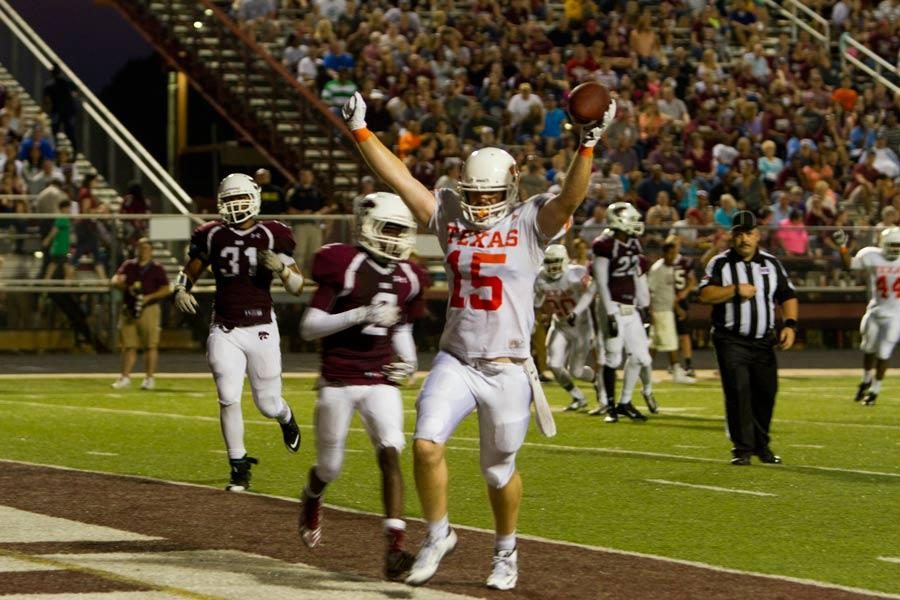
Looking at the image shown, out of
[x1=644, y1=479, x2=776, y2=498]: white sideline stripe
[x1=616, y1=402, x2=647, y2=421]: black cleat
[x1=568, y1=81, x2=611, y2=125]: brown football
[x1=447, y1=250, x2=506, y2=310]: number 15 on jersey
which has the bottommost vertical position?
[x1=616, y1=402, x2=647, y2=421]: black cleat

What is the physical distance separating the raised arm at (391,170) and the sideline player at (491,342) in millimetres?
210

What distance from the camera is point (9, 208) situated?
24.6 m

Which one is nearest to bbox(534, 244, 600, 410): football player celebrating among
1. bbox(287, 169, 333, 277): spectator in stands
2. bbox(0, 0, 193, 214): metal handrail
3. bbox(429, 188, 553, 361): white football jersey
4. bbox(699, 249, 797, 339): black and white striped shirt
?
bbox(699, 249, 797, 339): black and white striped shirt

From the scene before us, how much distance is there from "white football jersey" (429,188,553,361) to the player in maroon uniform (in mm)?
3440

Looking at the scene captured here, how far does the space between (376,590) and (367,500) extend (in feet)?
10.5

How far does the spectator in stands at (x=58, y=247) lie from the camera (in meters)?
24.1

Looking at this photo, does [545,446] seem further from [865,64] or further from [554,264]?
[865,64]

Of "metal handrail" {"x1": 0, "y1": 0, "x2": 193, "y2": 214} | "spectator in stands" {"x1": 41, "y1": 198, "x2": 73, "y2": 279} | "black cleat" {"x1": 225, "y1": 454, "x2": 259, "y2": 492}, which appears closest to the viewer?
"black cleat" {"x1": 225, "y1": 454, "x2": 259, "y2": 492}

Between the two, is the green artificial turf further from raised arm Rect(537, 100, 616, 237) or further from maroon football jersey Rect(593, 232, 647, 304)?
raised arm Rect(537, 100, 616, 237)

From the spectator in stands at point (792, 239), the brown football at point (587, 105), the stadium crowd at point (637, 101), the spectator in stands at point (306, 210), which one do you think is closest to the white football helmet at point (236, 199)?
the brown football at point (587, 105)

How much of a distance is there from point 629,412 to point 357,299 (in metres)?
8.71

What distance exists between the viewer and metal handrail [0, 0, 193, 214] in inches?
1003

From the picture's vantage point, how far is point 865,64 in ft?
108

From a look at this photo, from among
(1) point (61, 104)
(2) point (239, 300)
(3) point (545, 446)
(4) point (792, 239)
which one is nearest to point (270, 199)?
(1) point (61, 104)
